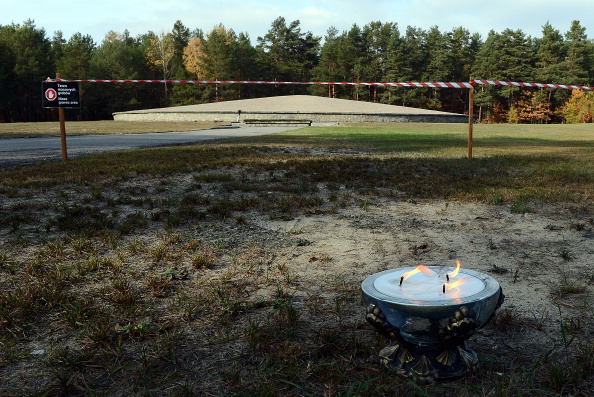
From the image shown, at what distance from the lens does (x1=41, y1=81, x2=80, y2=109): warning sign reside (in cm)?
A: 926

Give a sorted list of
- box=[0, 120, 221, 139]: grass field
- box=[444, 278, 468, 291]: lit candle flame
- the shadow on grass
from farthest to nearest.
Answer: box=[0, 120, 221, 139]: grass field < the shadow on grass < box=[444, 278, 468, 291]: lit candle flame

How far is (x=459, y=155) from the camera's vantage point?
36.5 feet

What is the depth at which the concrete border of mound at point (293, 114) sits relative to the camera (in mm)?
38312

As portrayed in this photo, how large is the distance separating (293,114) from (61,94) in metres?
30.7

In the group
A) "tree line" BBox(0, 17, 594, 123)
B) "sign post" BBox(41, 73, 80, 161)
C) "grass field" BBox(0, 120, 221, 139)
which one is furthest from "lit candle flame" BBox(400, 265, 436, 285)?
"tree line" BBox(0, 17, 594, 123)

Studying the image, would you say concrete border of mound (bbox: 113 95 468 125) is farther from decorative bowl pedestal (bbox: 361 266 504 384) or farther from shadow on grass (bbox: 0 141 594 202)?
decorative bowl pedestal (bbox: 361 266 504 384)

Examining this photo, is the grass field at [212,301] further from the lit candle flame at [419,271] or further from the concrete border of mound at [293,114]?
the concrete border of mound at [293,114]

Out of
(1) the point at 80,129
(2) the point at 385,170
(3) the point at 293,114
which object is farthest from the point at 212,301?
(3) the point at 293,114

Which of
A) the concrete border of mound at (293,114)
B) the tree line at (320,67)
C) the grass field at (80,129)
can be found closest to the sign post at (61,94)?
the grass field at (80,129)

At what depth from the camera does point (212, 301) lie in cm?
280

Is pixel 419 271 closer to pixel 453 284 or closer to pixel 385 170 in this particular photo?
pixel 453 284

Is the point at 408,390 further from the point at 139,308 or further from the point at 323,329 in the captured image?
the point at 139,308

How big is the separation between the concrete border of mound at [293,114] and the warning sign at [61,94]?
26067mm

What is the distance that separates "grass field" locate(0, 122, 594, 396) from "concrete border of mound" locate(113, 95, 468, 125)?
29985 mm
